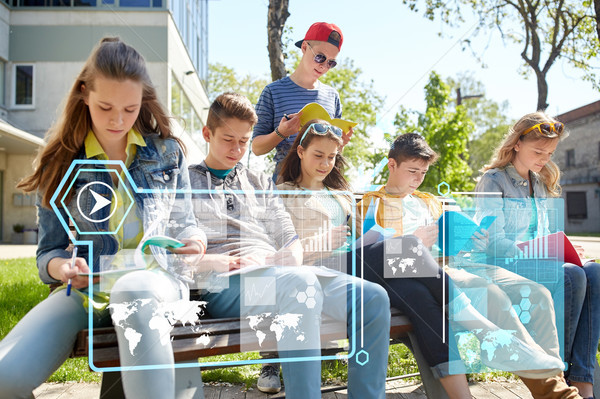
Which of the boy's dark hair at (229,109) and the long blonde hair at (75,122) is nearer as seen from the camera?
the long blonde hair at (75,122)

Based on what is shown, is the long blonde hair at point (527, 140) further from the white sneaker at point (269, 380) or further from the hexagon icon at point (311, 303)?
the white sneaker at point (269, 380)

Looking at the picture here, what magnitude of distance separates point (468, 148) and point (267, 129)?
42.9 inches

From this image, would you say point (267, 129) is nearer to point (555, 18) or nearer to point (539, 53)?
point (539, 53)

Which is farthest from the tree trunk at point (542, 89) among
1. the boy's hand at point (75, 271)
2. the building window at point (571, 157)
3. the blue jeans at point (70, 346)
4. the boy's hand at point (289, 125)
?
the building window at point (571, 157)

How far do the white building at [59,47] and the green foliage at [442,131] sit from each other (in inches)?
40.6

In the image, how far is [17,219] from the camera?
7.30ft

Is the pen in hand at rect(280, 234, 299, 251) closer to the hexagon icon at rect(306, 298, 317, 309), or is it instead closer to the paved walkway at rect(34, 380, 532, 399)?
the hexagon icon at rect(306, 298, 317, 309)

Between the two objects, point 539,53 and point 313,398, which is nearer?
point 313,398

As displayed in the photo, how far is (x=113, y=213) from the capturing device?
1.44 metres

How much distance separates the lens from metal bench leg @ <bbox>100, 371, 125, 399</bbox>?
1.59 meters

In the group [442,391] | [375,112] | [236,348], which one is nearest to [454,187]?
[375,112]

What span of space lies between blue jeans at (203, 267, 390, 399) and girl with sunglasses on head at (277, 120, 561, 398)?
201 millimetres

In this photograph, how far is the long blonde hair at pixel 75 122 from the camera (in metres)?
1.37

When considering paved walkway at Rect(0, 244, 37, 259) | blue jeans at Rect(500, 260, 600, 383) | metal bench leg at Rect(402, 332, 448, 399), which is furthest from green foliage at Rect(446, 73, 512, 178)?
paved walkway at Rect(0, 244, 37, 259)
